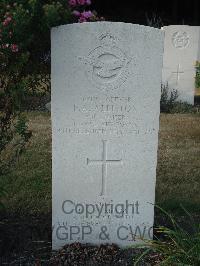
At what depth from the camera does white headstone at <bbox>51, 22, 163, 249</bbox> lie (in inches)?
133

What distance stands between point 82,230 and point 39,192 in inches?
53.0

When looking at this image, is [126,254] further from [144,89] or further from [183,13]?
[183,13]

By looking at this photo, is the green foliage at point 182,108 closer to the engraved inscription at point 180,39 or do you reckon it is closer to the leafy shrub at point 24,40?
the engraved inscription at point 180,39

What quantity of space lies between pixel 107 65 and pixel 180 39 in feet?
19.7

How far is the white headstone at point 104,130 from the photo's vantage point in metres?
3.38

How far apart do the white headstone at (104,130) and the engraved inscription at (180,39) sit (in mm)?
5888

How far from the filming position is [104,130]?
3.53 m

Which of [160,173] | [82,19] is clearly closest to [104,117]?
[82,19]

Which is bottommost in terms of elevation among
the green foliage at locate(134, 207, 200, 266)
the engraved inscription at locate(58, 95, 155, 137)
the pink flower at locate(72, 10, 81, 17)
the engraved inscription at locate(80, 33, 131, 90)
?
A: the green foliage at locate(134, 207, 200, 266)

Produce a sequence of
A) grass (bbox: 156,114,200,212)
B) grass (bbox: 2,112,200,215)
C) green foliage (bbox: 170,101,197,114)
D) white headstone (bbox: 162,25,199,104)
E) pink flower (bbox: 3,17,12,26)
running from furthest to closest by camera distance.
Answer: white headstone (bbox: 162,25,199,104) → green foliage (bbox: 170,101,197,114) → grass (bbox: 156,114,200,212) → grass (bbox: 2,112,200,215) → pink flower (bbox: 3,17,12,26)

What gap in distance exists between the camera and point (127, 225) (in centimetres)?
377

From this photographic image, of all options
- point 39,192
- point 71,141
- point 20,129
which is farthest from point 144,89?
point 39,192

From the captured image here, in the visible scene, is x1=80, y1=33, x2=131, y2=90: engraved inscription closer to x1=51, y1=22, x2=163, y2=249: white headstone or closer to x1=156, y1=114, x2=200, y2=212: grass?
x1=51, y1=22, x2=163, y2=249: white headstone

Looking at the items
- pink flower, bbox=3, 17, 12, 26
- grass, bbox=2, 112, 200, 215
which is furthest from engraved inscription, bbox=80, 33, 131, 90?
grass, bbox=2, 112, 200, 215
